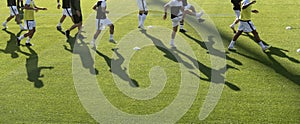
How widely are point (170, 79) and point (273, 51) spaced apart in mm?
3539

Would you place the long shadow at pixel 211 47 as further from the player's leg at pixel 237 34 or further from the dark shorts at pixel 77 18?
the dark shorts at pixel 77 18

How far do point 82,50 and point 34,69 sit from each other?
1.91 meters

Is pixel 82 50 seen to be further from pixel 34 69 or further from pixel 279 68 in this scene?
pixel 279 68

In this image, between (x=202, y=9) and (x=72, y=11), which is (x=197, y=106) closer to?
(x=72, y=11)

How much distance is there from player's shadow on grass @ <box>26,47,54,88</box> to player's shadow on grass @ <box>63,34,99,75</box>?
100 centimetres

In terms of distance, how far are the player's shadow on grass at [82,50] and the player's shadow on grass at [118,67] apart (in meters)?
0.38

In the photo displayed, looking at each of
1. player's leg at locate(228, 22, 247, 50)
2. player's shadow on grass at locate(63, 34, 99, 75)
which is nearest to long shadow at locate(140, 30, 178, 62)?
player's leg at locate(228, 22, 247, 50)

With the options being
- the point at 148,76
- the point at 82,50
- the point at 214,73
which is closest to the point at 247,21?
the point at 214,73

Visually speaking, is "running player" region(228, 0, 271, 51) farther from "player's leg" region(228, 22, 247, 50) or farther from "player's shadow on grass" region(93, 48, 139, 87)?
"player's shadow on grass" region(93, 48, 139, 87)

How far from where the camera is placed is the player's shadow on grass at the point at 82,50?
35.1ft

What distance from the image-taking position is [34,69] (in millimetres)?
10633

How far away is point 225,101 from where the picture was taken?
8.20 metres

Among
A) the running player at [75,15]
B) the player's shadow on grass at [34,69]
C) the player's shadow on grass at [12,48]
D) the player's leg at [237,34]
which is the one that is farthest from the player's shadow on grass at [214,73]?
the player's shadow on grass at [12,48]

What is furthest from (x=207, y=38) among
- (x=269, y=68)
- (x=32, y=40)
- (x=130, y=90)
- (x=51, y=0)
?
(x=51, y=0)
